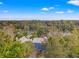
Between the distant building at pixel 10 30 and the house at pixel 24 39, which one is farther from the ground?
the distant building at pixel 10 30

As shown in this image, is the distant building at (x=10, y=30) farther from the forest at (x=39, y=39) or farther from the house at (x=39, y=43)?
the house at (x=39, y=43)

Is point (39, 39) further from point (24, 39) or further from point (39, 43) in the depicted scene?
point (24, 39)

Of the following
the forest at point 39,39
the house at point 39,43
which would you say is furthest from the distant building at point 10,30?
the house at point 39,43

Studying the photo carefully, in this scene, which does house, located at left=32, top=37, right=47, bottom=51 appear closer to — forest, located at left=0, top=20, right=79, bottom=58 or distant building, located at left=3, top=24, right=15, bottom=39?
forest, located at left=0, top=20, right=79, bottom=58

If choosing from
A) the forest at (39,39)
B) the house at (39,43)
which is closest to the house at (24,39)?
the forest at (39,39)

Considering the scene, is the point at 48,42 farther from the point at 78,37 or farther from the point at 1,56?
the point at 1,56

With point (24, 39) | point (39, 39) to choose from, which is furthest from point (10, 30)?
point (39, 39)

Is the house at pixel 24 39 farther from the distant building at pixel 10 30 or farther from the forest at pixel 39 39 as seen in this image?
the distant building at pixel 10 30

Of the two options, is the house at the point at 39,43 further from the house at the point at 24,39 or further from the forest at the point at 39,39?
the house at the point at 24,39
